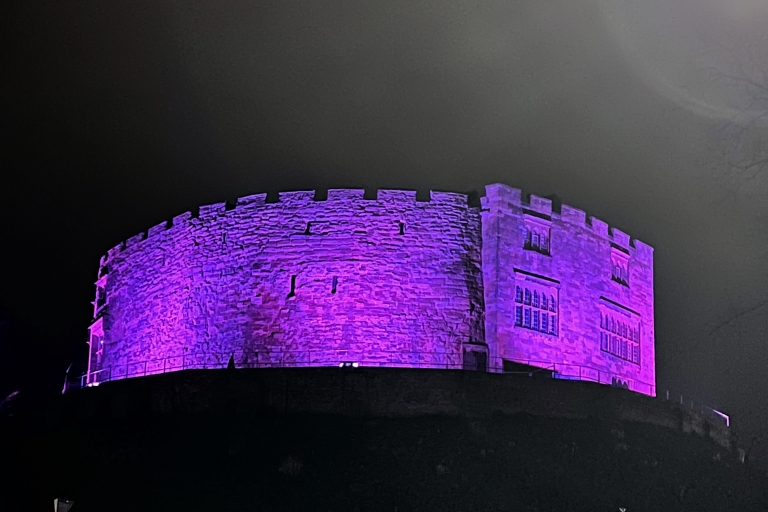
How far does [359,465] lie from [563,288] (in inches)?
405

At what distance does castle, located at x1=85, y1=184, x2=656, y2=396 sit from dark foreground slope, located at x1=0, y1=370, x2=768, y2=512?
13.6ft

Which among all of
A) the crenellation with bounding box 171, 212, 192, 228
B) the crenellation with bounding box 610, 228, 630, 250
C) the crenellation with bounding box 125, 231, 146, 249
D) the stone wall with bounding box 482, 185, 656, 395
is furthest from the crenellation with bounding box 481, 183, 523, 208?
the crenellation with bounding box 125, 231, 146, 249

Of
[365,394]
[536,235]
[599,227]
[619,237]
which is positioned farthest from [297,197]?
[619,237]

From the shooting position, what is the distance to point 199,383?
27922 millimetres

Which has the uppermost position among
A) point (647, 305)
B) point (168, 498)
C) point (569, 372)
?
point (647, 305)

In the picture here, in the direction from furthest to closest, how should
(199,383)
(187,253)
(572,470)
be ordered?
(187,253) < (199,383) < (572,470)

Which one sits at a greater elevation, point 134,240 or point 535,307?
point 134,240

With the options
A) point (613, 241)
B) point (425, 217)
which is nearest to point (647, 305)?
point (613, 241)

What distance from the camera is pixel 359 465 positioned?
25281 millimetres

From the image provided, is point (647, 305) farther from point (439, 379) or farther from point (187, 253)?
point (187, 253)

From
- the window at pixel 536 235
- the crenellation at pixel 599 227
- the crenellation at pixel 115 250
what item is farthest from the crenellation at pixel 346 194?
the crenellation at pixel 115 250

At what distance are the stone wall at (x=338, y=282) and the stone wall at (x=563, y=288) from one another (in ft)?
1.95

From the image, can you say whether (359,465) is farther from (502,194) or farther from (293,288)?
(502,194)

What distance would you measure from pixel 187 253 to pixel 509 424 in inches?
479
